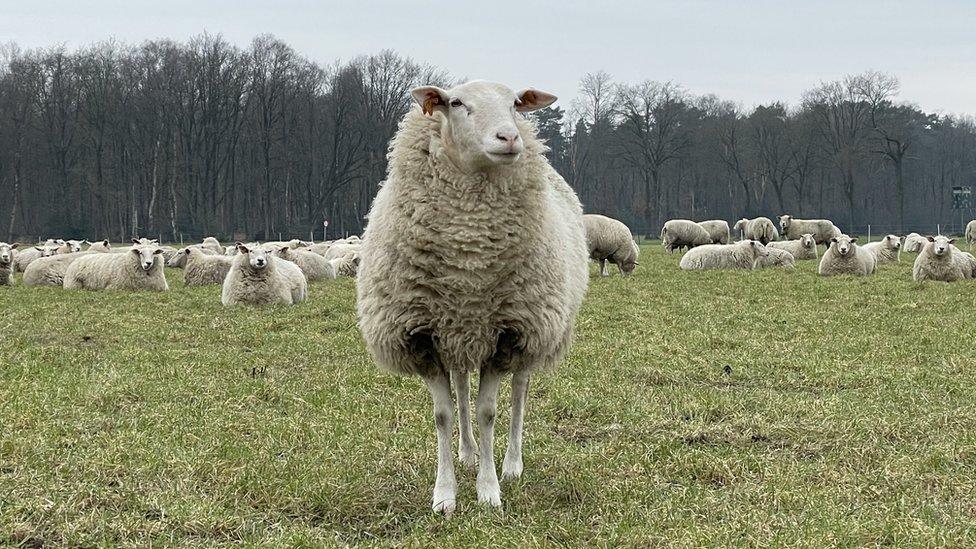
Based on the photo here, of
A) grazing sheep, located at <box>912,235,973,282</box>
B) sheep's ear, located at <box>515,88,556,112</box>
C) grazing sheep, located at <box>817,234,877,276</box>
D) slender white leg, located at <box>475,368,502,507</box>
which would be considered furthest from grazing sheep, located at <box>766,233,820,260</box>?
slender white leg, located at <box>475,368,502,507</box>

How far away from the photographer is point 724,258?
69.7 ft

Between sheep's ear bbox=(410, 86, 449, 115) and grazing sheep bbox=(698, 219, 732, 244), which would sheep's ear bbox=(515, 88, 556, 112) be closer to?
sheep's ear bbox=(410, 86, 449, 115)

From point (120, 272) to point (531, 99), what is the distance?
13596 millimetres

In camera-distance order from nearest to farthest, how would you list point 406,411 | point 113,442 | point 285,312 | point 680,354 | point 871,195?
point 113,442
point 406,411
point 680,354
point 285,312
point 871,195

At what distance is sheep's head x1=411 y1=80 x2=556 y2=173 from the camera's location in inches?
163

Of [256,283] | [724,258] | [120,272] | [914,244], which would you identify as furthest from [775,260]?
[120,272]

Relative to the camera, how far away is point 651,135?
63500 mm

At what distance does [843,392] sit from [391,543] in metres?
4.24

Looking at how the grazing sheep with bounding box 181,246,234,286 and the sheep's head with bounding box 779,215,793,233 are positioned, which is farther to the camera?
the sheep's head with bounding box 779,215,793,233

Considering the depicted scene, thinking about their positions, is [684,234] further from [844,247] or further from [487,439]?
[487,439]

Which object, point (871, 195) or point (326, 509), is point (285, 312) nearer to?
point (326, 509)

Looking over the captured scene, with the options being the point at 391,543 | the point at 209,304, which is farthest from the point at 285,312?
the point at 391,543

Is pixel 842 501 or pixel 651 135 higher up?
pixel 651 135

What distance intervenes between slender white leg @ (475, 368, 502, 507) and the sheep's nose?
1.13 m
